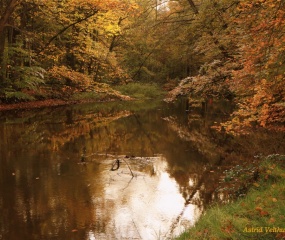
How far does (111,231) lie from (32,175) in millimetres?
3709

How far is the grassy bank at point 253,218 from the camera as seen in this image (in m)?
4.20

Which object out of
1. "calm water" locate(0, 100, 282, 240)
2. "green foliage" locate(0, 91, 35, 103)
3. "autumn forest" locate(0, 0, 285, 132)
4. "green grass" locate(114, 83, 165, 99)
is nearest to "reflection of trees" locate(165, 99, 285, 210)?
"calm water" locate(0, 100, 282, 240)

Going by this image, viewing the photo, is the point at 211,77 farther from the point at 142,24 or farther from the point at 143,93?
the point at 143,93

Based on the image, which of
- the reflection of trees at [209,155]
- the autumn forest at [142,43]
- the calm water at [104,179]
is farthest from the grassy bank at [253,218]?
the autumn forest at [142,43]

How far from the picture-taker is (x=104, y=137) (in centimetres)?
1377

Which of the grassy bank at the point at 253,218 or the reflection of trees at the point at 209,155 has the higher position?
the reflection of trees at the point at 209,155

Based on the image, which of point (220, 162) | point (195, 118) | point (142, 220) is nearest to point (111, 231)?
point (142, 220)

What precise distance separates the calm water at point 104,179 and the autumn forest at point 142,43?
187 cm

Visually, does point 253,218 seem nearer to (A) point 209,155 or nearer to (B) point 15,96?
(A) point 209,155

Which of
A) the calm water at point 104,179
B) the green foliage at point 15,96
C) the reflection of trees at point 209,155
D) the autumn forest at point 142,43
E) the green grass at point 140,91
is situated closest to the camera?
the calm water at point 104,179

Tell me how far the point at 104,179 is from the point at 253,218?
4.37m

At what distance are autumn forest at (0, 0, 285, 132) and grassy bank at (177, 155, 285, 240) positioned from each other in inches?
82.9

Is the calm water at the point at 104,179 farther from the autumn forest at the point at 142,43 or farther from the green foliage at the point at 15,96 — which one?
the green foliage at the point at 15,96

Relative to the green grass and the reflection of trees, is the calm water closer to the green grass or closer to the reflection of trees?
the reflection of trees
